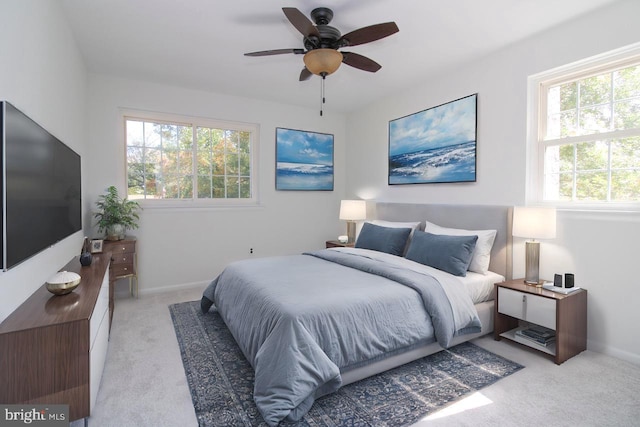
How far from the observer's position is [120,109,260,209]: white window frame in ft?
13.1

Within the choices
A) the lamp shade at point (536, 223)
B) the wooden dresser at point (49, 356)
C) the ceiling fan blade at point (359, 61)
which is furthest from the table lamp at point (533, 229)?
the wooden dresser at point (49, 356)

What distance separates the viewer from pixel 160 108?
4.07m

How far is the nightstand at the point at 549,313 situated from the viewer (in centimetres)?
237


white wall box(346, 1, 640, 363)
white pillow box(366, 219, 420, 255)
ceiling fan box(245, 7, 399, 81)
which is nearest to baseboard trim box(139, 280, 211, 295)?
white pillow box(366, 219, 420, 255)

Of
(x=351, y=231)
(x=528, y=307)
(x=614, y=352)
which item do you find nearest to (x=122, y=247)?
(x=351, y=231)

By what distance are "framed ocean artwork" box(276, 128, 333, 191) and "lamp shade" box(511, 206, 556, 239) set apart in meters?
3.11

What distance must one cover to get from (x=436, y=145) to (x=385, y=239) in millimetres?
1282

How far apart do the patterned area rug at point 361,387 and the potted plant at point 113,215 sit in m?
1.56

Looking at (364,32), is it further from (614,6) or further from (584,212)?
(584,212)

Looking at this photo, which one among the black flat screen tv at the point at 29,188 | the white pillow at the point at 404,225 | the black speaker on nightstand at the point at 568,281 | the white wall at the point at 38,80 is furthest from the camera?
the white pillow at the point at 404,225

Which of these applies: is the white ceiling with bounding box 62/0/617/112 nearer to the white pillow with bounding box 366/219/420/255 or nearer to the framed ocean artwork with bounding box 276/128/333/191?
the framed ocean artwork with bounding box 276/128/333/191

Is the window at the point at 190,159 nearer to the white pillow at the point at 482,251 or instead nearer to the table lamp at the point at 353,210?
the table lamp at the point at 353,210

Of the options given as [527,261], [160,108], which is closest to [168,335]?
[160,108]

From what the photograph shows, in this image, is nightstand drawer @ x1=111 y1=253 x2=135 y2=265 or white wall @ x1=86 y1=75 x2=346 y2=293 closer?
nightstand drawer @ x1=111 y1=253 x2=135 y2=265
